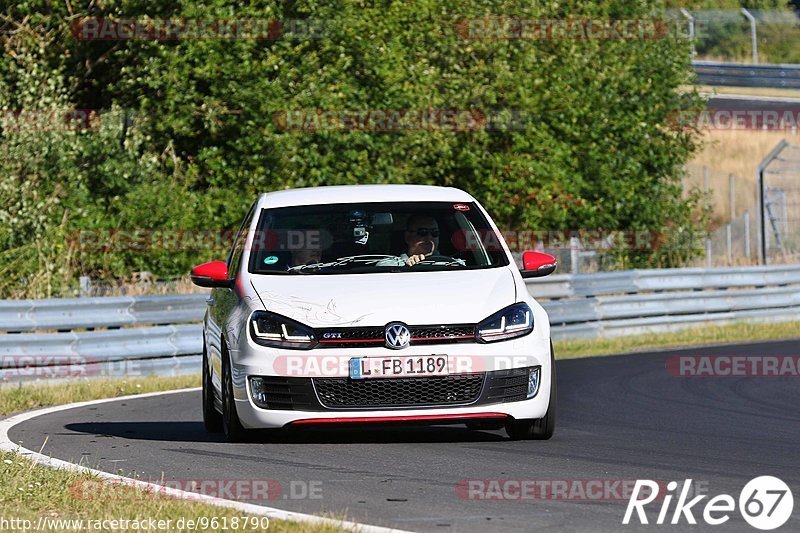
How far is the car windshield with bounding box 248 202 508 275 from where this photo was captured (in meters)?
9.39

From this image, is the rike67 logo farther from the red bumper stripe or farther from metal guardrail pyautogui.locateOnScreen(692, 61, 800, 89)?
metal guardrail pyautogui.locateOnScreen(692, 61, 800, 89)

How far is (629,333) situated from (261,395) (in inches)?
507

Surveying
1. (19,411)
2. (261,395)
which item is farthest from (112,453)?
(19,411)

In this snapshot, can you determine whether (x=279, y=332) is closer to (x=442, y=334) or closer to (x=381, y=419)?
(x=381, y=419)

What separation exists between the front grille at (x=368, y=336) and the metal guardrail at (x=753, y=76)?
47106 mm

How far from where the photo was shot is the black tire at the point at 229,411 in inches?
354

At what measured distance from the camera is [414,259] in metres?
9.50

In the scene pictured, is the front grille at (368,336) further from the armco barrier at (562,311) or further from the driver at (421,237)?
the armco barrier at (562,311)

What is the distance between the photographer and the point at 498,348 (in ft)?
28.2

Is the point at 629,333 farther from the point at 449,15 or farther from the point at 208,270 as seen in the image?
the point at 208,270

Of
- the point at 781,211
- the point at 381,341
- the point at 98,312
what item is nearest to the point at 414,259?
the point at 381,341

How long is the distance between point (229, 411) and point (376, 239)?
1.42 m

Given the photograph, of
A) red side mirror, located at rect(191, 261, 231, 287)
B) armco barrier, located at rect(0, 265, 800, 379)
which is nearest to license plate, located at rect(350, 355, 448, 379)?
red side mirror, located at rect(191, 261, 231, 287)

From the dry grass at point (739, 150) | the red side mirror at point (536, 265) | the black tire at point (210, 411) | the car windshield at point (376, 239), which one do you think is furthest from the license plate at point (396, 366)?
the dry grass at point (739, 150)
